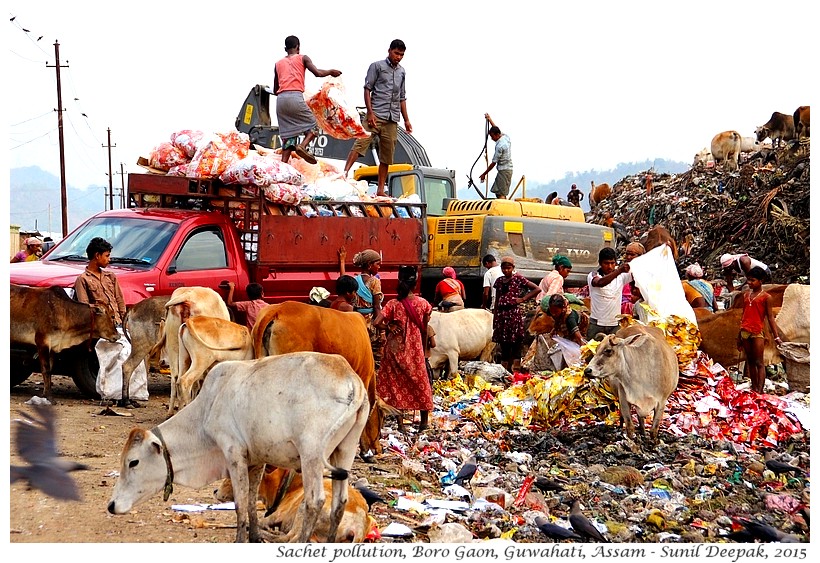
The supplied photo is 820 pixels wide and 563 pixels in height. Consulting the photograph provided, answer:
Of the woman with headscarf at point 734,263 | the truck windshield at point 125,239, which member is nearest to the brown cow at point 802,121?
the woman with headscarf at point 734,263

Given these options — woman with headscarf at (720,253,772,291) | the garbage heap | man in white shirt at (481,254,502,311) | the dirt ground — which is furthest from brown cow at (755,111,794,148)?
the dirt ground

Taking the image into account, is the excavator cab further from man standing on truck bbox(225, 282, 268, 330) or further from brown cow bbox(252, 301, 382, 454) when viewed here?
brown cow bbox(252, 301, 382, 454)

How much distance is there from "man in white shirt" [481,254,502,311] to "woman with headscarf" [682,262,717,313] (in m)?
2.65

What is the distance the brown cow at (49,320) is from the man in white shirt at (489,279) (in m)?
6.16

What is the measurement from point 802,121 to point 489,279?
553 inches

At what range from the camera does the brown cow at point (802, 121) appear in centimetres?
2433

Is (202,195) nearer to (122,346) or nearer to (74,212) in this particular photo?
(122,346)

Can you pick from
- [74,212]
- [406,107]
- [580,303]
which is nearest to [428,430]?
[580,303]

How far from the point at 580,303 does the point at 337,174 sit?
3.53 m

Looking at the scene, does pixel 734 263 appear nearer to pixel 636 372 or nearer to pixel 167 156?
pixel 636 372

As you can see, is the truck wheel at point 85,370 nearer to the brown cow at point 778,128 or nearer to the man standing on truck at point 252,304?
the man standing on truck at point 252,304

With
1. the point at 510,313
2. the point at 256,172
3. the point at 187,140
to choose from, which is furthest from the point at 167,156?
the point at 510,313

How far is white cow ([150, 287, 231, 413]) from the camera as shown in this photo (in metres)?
9.27

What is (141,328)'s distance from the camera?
9680mm
